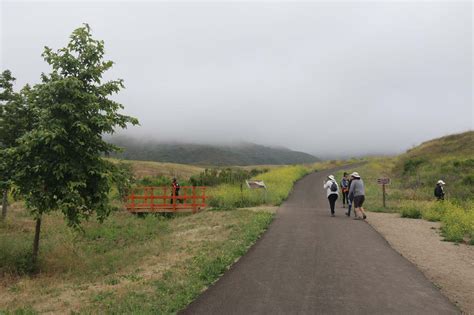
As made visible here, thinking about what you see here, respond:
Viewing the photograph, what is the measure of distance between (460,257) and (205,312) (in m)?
Answer: 7.56

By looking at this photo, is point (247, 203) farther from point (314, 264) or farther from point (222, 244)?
point (314, 264)

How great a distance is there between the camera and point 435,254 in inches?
413

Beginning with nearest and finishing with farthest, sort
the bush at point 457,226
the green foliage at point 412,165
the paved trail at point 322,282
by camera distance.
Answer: the paved trail at point 322,282
the bush at point 457,226
the green foliage at point 412,165

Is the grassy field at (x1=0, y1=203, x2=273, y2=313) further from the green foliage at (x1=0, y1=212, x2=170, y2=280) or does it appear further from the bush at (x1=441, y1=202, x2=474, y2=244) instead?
the bush at (x1=441, y1=202, x2=474, y2=244)

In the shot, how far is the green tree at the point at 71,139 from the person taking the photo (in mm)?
10523

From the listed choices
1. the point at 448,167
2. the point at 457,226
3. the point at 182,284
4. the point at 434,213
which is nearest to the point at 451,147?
Answer: the point at 448,167

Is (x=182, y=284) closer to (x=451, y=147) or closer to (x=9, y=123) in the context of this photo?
(x=9, y=123)

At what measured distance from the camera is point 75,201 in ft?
35.9

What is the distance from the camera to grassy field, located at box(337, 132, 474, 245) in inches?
580

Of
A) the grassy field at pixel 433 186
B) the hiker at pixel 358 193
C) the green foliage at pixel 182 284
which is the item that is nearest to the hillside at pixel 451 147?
the grassy field at pixel 433 186

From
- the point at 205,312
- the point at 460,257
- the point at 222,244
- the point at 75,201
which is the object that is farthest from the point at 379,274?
the point at 75,201

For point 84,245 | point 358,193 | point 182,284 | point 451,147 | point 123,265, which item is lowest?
point 84,245

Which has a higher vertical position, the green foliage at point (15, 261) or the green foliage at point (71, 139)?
the green foliage at point (71, 139)

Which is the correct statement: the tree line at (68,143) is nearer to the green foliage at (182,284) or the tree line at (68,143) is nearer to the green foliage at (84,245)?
the green foliage at (84,245)
